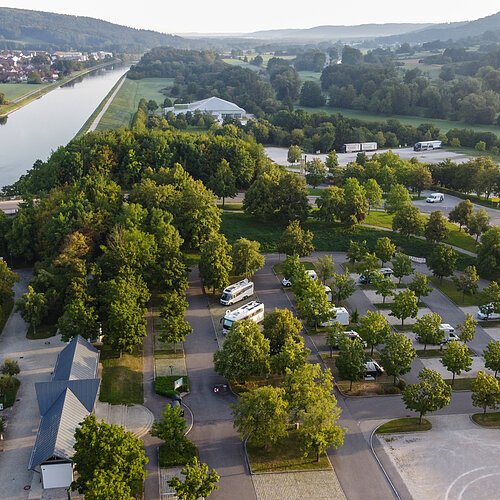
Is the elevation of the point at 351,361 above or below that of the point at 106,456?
below

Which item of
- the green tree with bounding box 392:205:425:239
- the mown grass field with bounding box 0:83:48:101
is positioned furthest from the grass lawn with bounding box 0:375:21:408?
the mown grass field with bounding box 0:83:48:101

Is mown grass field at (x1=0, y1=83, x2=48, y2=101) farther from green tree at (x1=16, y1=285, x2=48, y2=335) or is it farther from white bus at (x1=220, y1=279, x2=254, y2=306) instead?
white bus at (x1=220, y1=279, x2=254, y2=306)

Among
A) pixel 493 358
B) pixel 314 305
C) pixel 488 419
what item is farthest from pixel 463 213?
pixel 488 419

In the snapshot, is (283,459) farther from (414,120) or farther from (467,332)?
(414,120)

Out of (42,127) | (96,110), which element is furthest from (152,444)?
(96,110)

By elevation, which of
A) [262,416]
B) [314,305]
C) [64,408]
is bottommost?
[314,305]
